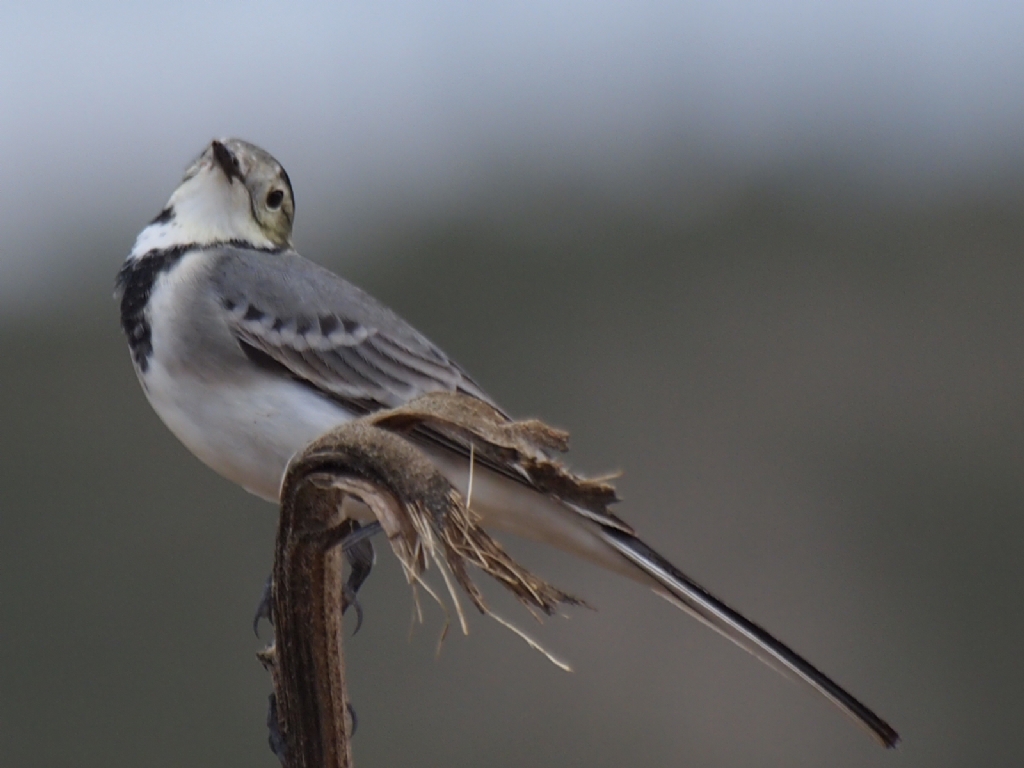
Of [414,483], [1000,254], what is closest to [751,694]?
[1000,254]

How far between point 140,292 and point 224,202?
48cm

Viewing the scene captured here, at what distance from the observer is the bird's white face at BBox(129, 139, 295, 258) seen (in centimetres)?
461

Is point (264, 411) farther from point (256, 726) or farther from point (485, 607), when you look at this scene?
point (256, 726)

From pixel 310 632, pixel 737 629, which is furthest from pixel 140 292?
pixel 310 632

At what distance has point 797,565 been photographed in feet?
27.9

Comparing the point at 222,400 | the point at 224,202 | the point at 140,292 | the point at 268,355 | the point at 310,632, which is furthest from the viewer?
the point at 224,202

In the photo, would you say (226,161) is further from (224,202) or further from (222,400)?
(222,400)

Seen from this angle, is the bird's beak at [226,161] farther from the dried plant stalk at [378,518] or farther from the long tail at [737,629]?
the dried plant stalk at [378,518]

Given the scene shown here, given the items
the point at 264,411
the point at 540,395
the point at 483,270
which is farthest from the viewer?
the point at 483,270

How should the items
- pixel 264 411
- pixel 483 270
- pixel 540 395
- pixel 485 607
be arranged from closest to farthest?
pixel 485 607
pixel 264 411
pixel 540 395
pixel 483 270

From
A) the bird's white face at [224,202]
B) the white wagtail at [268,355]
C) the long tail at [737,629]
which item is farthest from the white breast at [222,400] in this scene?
the long tail at [737,629]

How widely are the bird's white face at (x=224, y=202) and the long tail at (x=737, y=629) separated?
161 cm

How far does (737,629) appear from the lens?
3447 millimetres

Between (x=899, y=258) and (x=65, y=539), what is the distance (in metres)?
6.05
